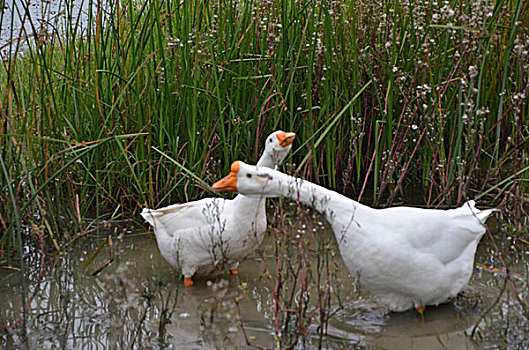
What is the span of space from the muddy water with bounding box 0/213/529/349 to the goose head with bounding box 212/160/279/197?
41cm

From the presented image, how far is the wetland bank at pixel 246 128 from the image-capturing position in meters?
4.04

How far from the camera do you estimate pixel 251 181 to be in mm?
3402

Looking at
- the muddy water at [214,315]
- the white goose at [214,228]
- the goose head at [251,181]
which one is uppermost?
the goose head at [251,181]

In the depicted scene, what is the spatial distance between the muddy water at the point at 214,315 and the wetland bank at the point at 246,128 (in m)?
0.02

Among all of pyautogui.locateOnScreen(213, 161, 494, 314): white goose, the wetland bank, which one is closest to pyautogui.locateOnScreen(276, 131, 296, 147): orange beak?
the wetland bank

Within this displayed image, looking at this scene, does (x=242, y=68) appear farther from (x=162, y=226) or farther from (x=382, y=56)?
(x=162, y=226)

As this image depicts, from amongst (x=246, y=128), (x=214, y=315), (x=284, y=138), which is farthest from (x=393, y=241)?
(x=246, y=128)

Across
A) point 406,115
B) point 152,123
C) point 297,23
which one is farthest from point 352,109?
point 152,123

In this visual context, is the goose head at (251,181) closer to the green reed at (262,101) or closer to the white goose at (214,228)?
the white goose at (214,228)

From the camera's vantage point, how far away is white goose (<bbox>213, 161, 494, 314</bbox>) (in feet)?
10.8

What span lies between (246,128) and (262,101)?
0.84ft

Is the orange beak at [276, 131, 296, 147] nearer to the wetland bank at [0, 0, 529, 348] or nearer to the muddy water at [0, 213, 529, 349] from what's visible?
the wetland bank at [0, 0, 529, 348]

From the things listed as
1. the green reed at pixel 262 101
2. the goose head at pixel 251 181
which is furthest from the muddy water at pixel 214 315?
the green reed at pixel 262 101

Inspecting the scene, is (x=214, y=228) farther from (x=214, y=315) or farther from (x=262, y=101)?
(x=262, y=101)
